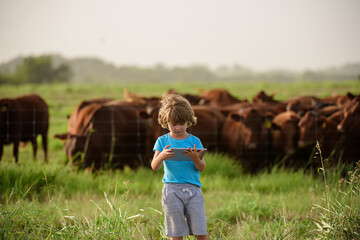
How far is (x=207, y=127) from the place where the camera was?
8.12m

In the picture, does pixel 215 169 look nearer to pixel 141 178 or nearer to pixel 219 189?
pixel 219 189

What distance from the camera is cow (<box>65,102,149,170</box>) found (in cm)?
739

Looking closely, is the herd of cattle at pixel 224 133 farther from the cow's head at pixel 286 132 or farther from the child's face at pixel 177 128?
the child's face at pixel 177 128

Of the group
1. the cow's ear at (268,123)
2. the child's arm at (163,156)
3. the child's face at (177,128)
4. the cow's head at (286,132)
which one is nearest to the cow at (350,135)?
the cow's head at (286,132)

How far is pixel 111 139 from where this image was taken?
25.4 ft

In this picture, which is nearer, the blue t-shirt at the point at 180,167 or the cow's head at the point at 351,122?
the blue t-shirt at the point at 180,167

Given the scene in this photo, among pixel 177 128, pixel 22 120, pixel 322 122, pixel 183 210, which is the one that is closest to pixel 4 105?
pixel 22 120

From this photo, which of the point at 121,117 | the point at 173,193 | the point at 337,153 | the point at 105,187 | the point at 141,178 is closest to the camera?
the point at 173,193

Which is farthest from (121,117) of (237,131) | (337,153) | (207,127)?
(337,153)

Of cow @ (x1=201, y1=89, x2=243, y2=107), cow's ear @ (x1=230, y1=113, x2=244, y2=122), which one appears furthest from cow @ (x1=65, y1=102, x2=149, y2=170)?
cow @ (x1=201, y1=89, x2=243, y2=107)

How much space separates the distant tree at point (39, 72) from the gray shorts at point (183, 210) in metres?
82.9

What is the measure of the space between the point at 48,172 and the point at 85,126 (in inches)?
84.2

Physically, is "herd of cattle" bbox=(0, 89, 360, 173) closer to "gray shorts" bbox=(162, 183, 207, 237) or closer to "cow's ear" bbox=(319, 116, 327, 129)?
"cow's ear" bbox=(319, 116, 327, 129)

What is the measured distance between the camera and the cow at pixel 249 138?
7.87m
